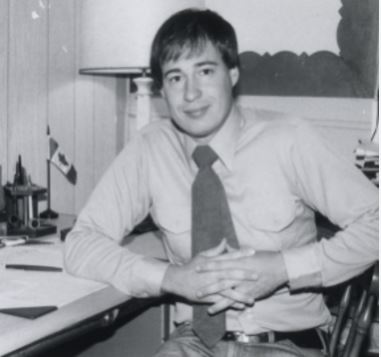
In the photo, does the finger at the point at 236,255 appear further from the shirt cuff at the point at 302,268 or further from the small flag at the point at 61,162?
the small flag at the point at 61,162

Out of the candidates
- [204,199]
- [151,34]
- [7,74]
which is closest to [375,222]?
[204,199]

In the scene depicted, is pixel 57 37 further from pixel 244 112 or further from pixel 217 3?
pixel 244 112

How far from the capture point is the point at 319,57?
6.93 feet

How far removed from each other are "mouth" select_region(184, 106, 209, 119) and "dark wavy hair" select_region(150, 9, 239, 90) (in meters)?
0.13

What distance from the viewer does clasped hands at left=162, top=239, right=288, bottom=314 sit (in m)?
1.21

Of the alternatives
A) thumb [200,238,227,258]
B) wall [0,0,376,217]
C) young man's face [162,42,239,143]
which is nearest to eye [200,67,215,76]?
young man's face [162,42,239,143]

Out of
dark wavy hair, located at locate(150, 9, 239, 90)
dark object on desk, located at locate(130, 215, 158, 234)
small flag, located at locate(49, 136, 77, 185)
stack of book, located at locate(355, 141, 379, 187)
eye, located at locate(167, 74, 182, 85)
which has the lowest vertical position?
dark object on desk, located at locate(130, 215, 158, 234)

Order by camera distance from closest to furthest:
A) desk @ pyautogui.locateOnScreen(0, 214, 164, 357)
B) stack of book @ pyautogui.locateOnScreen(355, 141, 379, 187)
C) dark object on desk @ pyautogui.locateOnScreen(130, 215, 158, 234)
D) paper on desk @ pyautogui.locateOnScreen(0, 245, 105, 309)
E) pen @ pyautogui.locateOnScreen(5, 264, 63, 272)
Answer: desk @ pyautogui.locateOnScreen(0, 214, 164, 357) → paper on desk @ pyautogui.locateOnScreen(0, 245, 105, 309) → pen @ pyautogui.locateOnScreen(5, 264, 63, 272) → stack of book @ pyautogui.locateOnScreen(355, 141, 379, 187) → dark object on desk @ pyautogui.locateOnScreen(130, 215, 158, 234)

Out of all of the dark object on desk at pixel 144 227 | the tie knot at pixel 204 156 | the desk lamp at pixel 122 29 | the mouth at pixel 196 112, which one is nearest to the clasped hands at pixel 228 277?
the tie knot at pixel 204 156

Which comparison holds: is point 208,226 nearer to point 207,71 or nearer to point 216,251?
point 216,251

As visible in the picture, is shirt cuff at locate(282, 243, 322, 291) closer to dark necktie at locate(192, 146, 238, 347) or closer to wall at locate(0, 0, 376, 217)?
dark necktie at locate(192, 146, 238, 347)

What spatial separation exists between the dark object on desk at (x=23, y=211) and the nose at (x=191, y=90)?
0.65 metres

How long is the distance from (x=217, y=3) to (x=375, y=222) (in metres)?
1.38

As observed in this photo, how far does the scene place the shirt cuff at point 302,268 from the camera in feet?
4.04
